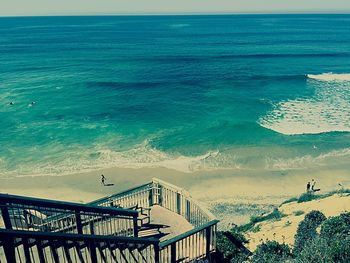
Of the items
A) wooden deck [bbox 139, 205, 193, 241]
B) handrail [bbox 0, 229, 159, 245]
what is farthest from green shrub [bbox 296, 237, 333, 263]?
handrail [bbox 0, 229, 159, 245]

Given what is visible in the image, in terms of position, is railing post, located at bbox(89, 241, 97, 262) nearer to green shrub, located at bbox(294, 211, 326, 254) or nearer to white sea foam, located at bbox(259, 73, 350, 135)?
green shrub, located at bbox(294, 211, 326, 254)

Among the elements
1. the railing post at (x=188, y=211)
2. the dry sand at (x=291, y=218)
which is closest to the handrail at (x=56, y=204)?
the railing post at (x=188, y=211)

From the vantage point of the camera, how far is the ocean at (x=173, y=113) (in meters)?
26.5

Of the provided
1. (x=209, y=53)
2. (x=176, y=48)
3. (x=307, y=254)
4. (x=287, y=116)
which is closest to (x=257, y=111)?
(x=287, y=116)

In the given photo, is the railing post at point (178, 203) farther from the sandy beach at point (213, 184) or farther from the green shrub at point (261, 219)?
the sandy beach at point (213, 184)

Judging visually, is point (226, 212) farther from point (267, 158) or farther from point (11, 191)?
point (11, 191)

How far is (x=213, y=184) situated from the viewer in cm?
2286

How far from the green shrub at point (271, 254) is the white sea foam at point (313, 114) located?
20.9 meters

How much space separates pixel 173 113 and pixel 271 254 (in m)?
26.5

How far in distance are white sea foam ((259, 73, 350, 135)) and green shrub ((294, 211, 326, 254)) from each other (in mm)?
Result: 18439

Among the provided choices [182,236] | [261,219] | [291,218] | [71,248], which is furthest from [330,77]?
[71,248]

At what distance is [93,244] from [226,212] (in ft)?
44.3

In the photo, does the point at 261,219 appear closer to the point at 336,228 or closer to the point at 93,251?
the point at 336,228

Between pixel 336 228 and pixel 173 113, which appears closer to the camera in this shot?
pixel 336 228
